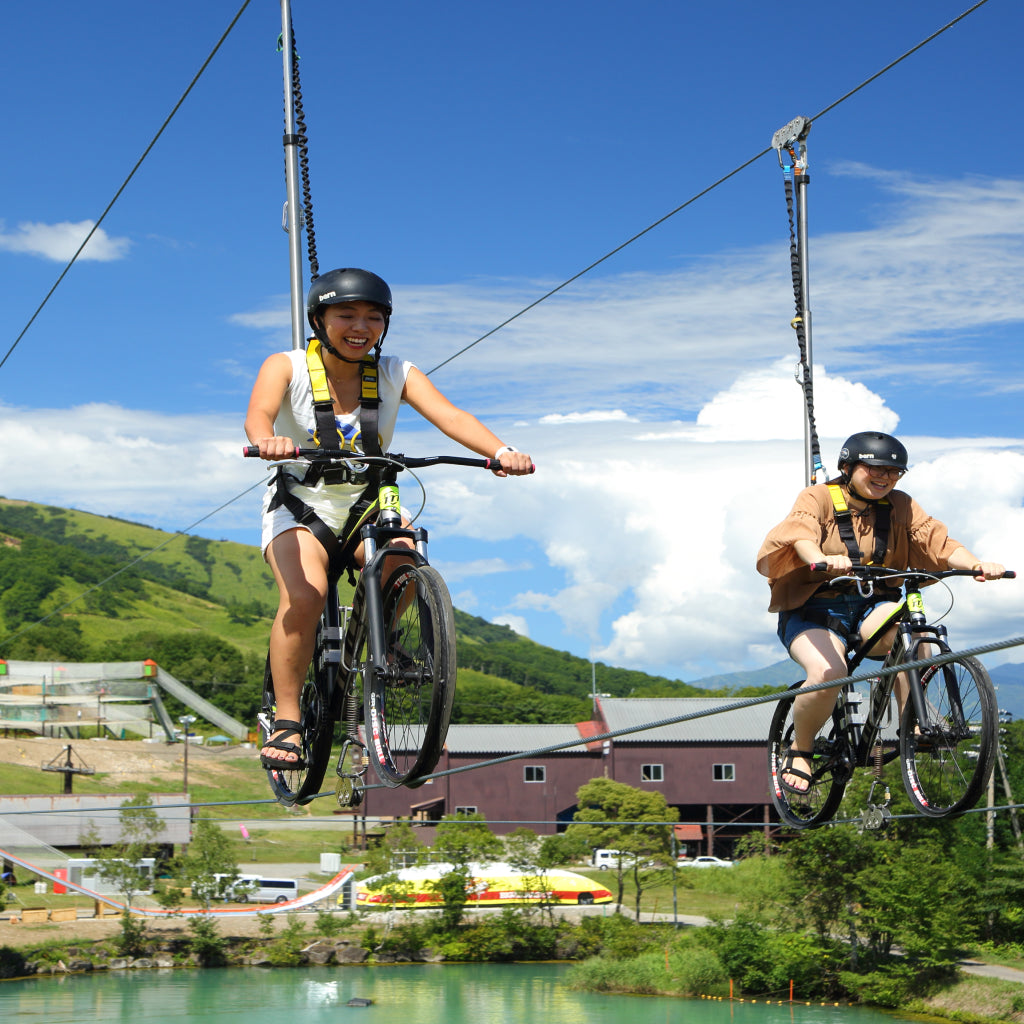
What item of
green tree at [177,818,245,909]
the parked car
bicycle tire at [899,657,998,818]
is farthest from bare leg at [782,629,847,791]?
the parked car

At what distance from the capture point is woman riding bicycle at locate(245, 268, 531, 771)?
593 centimetres

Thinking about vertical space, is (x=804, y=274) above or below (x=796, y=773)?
above

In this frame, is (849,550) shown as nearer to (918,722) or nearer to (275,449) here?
(918,722)

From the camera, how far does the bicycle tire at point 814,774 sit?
7.82 m

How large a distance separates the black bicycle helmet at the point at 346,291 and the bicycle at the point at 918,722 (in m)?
2.77

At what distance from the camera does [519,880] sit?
64.1 m

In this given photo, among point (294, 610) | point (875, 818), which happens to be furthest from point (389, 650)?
point (875, 818)

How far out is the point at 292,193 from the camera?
917cm

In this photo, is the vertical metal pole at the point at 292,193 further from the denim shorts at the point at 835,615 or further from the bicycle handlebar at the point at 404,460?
A: the denim shorts at the point at 835,615

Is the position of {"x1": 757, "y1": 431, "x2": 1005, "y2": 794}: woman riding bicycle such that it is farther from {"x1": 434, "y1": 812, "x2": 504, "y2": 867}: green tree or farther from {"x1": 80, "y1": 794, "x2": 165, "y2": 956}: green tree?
{"x1": 80, "y1": 794, "x2": 165, "y2": 956}: green tree

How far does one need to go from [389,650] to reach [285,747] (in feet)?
2.88

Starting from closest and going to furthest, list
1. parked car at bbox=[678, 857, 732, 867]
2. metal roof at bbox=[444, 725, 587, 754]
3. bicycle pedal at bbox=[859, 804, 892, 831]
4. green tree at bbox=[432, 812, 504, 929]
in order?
bicycle pedal at bbox=[859, 804, 892, 831] → green tree at bbox=[432, 812, 504, 929] → parked car at bbox=[678, 857, 732, 867] → metal roof at bbox=[444, 725, 587, 754]

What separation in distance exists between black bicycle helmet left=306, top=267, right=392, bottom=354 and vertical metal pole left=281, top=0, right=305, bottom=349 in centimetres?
241

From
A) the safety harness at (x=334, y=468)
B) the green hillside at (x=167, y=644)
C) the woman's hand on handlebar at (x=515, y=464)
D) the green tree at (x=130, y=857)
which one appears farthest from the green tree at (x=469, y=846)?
the woman's hand on handlebar at (x=515, y=464)
